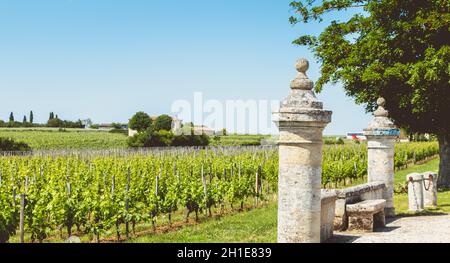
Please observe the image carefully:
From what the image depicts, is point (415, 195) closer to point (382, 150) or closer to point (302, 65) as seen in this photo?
point (382, 150)

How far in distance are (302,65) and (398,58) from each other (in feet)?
44.4

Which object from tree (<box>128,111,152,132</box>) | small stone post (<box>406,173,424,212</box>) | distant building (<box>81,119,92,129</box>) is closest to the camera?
small stone post (<box>406,173,424,212</box>)

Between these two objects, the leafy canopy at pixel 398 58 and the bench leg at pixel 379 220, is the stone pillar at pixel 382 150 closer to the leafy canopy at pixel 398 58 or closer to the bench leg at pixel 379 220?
the bench leg at pixel 379 220

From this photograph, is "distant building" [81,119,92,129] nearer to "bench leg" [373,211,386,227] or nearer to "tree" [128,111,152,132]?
"tree" [128,111,152,132]

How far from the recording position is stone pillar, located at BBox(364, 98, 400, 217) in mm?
12266

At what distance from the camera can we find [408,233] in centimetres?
1005

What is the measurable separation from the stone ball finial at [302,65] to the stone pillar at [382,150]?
17.0ft

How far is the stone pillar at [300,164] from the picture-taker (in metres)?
7.11

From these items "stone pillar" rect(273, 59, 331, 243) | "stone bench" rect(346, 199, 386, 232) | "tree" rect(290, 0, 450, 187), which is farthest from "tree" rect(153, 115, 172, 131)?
"stone pillar" rect(273, 59, 331, 243)

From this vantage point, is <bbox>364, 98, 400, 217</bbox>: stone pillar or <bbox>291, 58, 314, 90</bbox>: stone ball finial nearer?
<bbox>291, 58, 314, 90</bbox>: stone ball finial

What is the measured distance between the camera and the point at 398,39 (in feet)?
64.1

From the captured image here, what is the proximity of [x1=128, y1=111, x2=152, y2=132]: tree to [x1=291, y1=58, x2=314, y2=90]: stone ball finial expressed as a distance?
3149 inches

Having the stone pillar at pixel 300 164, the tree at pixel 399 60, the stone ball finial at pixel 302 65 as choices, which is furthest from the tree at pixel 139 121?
the stone pillar at pixel 300 164
